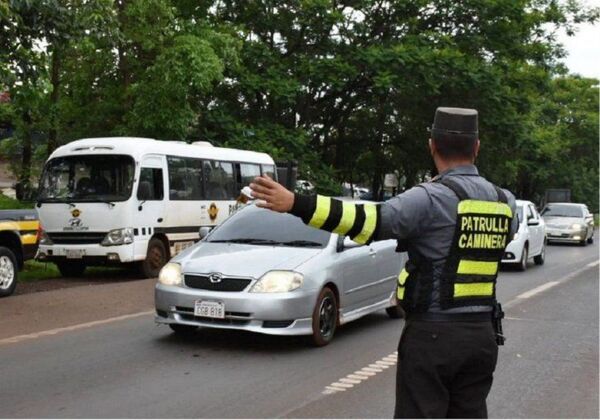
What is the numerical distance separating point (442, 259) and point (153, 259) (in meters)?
11.9

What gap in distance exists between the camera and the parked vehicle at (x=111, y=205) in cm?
1381

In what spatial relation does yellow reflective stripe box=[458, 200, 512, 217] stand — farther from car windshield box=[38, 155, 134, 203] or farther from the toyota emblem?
car windshield box=[38, 155, 134, 203]

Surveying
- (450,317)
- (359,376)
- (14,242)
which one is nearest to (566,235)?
(14,242)

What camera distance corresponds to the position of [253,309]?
290 inches

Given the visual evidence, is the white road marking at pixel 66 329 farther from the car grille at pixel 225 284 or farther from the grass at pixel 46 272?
the grass at pixel 46 272

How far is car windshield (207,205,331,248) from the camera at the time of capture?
8.38 m

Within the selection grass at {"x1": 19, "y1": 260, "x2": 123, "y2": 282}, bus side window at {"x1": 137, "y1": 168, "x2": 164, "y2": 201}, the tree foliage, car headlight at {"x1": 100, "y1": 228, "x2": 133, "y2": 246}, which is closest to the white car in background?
the tree foliage

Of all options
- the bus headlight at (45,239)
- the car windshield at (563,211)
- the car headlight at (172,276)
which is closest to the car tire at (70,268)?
the bus headlight at (45,239)

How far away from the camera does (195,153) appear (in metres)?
16.4


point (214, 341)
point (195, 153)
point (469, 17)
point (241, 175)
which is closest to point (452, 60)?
point (469, 17)

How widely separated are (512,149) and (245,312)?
20.4m

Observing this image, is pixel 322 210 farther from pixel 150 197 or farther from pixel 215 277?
pixel 150 197

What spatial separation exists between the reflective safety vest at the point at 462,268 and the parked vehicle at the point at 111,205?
1110 cm

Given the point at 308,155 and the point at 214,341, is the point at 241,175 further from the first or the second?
the point at 214,341
